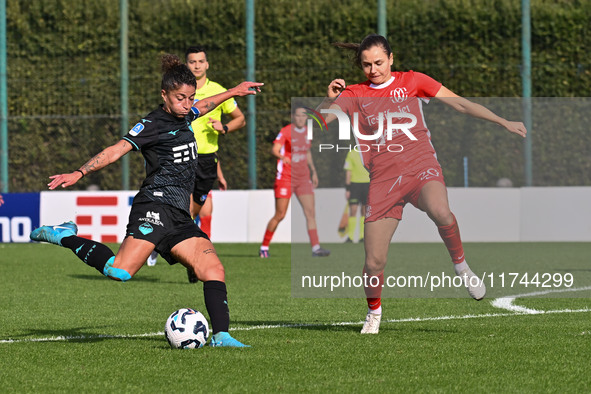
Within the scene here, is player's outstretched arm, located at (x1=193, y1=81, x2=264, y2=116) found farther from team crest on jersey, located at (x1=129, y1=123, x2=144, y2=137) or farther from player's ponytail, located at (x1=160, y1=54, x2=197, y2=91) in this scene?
team crest on jersey, located at (x1=129, y1=123, x2=144, y2=137)

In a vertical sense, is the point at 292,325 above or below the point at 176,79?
below

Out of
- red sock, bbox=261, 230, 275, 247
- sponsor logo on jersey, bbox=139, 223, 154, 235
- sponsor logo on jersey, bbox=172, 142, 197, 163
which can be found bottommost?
red sock, bbox=261, 230, 275, 247

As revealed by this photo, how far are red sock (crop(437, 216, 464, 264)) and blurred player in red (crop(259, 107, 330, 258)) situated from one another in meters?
7.28

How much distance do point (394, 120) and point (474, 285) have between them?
1282 mm

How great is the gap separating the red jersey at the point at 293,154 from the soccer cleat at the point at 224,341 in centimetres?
849

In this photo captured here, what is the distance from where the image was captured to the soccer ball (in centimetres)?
647

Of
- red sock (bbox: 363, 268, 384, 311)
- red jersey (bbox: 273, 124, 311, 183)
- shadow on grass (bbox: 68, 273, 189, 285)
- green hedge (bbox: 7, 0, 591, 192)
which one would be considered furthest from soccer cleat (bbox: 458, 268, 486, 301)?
green hedge (bbox: 7, 0, 591, 192)

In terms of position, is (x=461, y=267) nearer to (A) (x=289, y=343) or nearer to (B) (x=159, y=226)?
(A) (x=289, y=343)

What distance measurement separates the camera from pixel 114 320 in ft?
26.6

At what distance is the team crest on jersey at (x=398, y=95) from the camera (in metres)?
7.21

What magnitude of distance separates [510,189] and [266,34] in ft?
22.5

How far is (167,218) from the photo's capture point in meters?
6.70

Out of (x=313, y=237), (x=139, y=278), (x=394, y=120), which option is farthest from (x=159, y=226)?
(x=313, y=237)

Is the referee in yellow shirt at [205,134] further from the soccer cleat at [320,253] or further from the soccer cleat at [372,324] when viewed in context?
the soccer cleat at [372,324]
